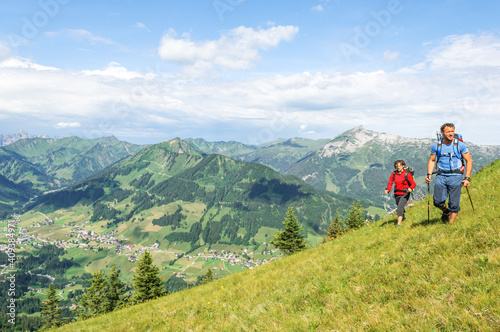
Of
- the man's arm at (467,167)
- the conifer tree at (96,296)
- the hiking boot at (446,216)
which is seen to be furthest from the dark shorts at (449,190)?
the conifer tree at (96,296)

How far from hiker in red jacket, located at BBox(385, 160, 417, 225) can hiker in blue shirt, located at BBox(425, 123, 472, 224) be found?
2684 millimetres

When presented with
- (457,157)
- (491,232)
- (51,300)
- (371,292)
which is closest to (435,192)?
(457,157)

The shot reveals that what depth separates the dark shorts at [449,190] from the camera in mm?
9438

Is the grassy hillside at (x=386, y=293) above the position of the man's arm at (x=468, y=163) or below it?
below

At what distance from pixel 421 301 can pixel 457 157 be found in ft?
24.9

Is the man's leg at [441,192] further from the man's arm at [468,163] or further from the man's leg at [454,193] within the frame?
the man's arm at [468,163]

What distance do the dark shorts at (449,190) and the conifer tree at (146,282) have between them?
135ft

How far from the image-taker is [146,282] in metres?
40.3

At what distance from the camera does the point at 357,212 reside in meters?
52.2

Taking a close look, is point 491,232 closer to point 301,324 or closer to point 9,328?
point 301,324

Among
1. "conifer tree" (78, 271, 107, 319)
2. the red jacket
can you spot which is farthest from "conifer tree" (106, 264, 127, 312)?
the red jacket

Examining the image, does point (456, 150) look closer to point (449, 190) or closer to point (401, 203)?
point (449, 190)

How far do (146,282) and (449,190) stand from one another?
44.8 m

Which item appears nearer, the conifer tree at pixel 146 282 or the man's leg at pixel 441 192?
the man's leg at pixel 441 192
